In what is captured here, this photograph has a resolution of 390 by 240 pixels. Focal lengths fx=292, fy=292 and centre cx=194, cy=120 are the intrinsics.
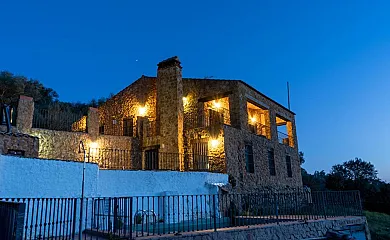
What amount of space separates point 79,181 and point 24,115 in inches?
244

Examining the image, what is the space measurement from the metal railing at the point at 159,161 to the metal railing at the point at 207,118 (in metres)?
2.19

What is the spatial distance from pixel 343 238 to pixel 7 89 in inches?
1063

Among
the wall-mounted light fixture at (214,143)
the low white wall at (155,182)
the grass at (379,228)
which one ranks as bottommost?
the grass at (379,228)

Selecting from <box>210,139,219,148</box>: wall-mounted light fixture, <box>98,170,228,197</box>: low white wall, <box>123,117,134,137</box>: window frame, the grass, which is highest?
<box>123,117,134,137</box>: window frame

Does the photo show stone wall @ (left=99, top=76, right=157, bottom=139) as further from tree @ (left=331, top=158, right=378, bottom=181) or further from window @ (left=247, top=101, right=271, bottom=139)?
tree @ (left=331, top=158, right=378, bottom=181)

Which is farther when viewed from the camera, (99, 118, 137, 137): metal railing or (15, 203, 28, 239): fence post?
(99, 118, 137, 137): metal railing

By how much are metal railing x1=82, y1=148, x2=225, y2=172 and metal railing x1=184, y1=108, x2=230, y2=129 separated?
219 cm

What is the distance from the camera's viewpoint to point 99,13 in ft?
228

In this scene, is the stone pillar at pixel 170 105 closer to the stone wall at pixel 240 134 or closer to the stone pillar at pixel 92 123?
the stone wall at pixel 240 134

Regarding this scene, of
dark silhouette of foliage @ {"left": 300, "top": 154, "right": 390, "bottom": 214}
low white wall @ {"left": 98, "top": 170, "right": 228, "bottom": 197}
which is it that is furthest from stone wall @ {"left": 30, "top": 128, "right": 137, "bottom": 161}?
dark silhouette of foliage @ {"left": 300, "top": 154, "right": 390, "bottom": 214}

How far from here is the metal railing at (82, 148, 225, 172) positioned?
1559 cm

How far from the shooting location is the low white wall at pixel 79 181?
8.36m

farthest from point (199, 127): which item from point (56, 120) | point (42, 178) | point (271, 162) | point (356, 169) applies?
point (356, 169)

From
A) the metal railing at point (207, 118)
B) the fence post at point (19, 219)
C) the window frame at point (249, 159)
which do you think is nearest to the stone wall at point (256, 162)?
the window frame at point (249, 159)
